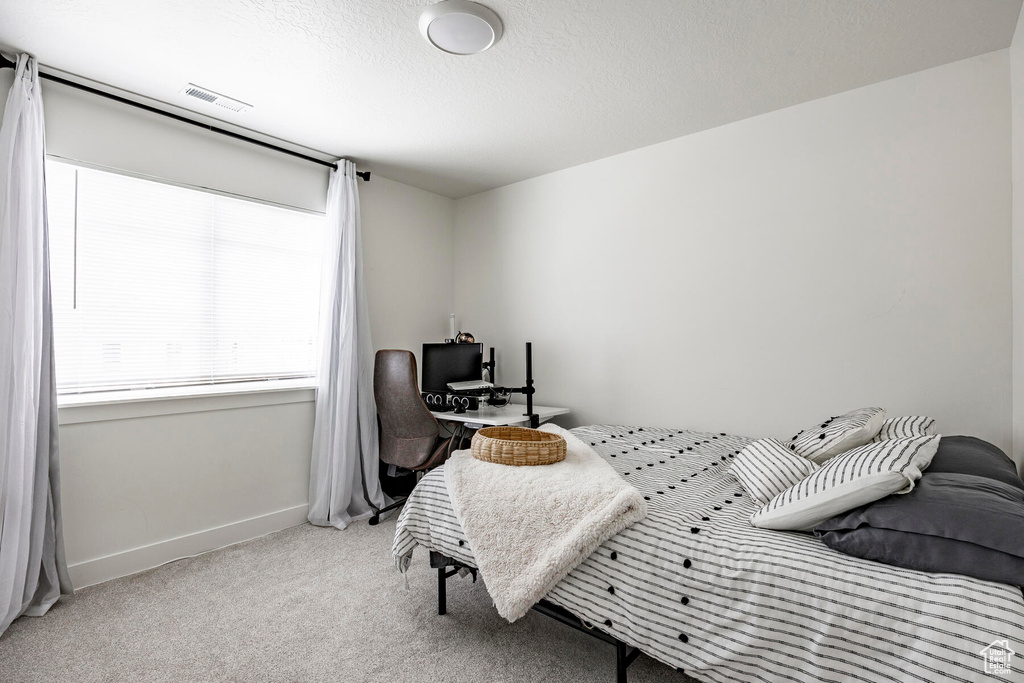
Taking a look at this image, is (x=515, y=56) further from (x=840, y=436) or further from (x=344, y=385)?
(x=344, y=385)

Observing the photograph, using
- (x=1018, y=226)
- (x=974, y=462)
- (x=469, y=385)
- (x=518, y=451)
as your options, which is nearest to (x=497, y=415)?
(x=469, y=385)

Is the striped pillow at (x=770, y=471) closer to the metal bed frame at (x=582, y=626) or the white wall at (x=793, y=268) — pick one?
the metal bed frame at (x=582, y=626)

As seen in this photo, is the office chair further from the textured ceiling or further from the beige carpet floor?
the textured ceiling

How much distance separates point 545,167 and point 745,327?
1897mm

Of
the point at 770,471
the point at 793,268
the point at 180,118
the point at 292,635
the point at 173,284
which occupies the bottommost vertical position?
the point at 292,635

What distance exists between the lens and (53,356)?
2383 mm

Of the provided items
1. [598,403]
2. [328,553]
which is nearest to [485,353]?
[598,403]

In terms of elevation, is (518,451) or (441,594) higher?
(518,451)

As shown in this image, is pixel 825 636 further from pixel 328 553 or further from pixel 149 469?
pixel 149 469

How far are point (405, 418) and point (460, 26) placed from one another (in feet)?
7.57

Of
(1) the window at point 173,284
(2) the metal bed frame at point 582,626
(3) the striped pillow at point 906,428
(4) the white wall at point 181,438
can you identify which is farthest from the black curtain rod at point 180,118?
(3) the striped pillow at point 906,428

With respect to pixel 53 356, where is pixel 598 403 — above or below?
below

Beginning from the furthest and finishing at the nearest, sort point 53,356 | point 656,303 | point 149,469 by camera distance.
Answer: point 656,303, point 149,469, point 53,356

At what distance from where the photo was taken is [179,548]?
112 inches
